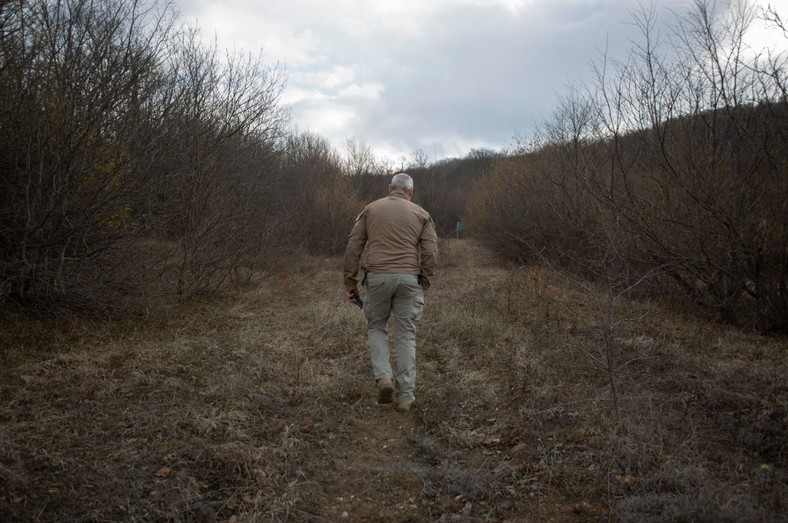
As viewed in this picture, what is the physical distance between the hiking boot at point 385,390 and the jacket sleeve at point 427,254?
938 mm

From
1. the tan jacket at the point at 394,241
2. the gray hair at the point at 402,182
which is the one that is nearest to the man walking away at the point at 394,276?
the tan jacket at the point at 394,241

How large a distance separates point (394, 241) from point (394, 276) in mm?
326

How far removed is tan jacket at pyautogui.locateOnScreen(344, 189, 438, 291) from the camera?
15.8ft

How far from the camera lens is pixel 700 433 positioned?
383 cm

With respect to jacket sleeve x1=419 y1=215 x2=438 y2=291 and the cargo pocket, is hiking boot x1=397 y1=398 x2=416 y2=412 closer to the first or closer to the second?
the cargo pocket

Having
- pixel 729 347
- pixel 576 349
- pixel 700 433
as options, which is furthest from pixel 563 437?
pixel 729 347

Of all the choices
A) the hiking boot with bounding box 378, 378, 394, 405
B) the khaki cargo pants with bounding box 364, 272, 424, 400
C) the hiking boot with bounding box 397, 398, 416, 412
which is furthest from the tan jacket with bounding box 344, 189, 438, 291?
the hiking boot with bounding box 397, 398, 416, 412

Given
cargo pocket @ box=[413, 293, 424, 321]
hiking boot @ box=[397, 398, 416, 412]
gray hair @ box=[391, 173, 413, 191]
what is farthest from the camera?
gray hair @ box=[391, 173, 413, 191]

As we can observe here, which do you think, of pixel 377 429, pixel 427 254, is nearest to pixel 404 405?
pixel 377 429

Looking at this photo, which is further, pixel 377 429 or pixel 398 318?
pixel 398 318

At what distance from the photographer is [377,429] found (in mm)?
4387

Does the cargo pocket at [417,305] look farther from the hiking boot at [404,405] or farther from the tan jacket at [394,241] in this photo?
the hiking boot at [404,405]

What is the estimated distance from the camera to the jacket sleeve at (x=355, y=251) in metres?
4.94

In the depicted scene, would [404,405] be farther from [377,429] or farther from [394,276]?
[394,276]
